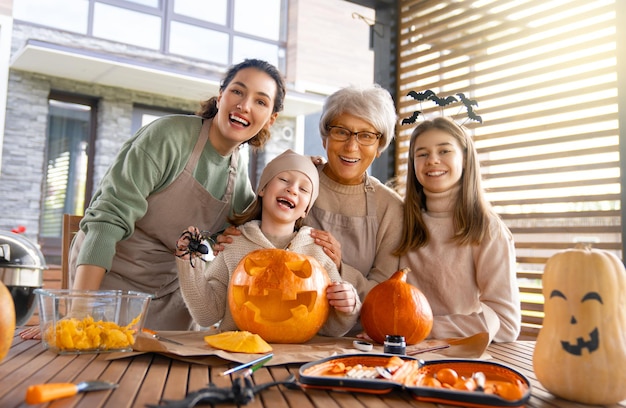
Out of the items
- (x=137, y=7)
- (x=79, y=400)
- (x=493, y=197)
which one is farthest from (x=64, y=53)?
(x=79, y=400)

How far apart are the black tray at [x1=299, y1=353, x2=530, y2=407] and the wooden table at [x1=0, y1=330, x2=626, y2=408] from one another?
0.05 ft

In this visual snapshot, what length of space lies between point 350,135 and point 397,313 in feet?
2.56

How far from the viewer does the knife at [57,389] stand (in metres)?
0.85

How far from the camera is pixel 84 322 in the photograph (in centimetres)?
128

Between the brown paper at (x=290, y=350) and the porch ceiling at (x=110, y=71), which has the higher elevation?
the porch ceiling at (x=110, y=71)

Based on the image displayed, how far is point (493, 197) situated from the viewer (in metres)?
3.19

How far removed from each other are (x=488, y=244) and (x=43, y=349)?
135 cm

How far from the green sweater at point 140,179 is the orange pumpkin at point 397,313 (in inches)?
32.6

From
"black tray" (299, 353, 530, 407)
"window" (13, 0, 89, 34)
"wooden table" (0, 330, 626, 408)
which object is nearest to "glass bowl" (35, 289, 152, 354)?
"wooden table" (0, 330, 626, 408)

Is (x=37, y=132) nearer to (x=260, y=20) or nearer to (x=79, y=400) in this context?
(x=260, y=20)

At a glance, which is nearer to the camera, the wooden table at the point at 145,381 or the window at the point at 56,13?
the wooden table at the point at 145,381

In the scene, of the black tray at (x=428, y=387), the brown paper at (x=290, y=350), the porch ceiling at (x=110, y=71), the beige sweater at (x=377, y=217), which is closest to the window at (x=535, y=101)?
the beige sweater at (x=377, y=217)

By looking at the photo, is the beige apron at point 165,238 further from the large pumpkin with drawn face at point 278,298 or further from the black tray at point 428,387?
the black tray at point 428,387

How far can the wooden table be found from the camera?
917mm
